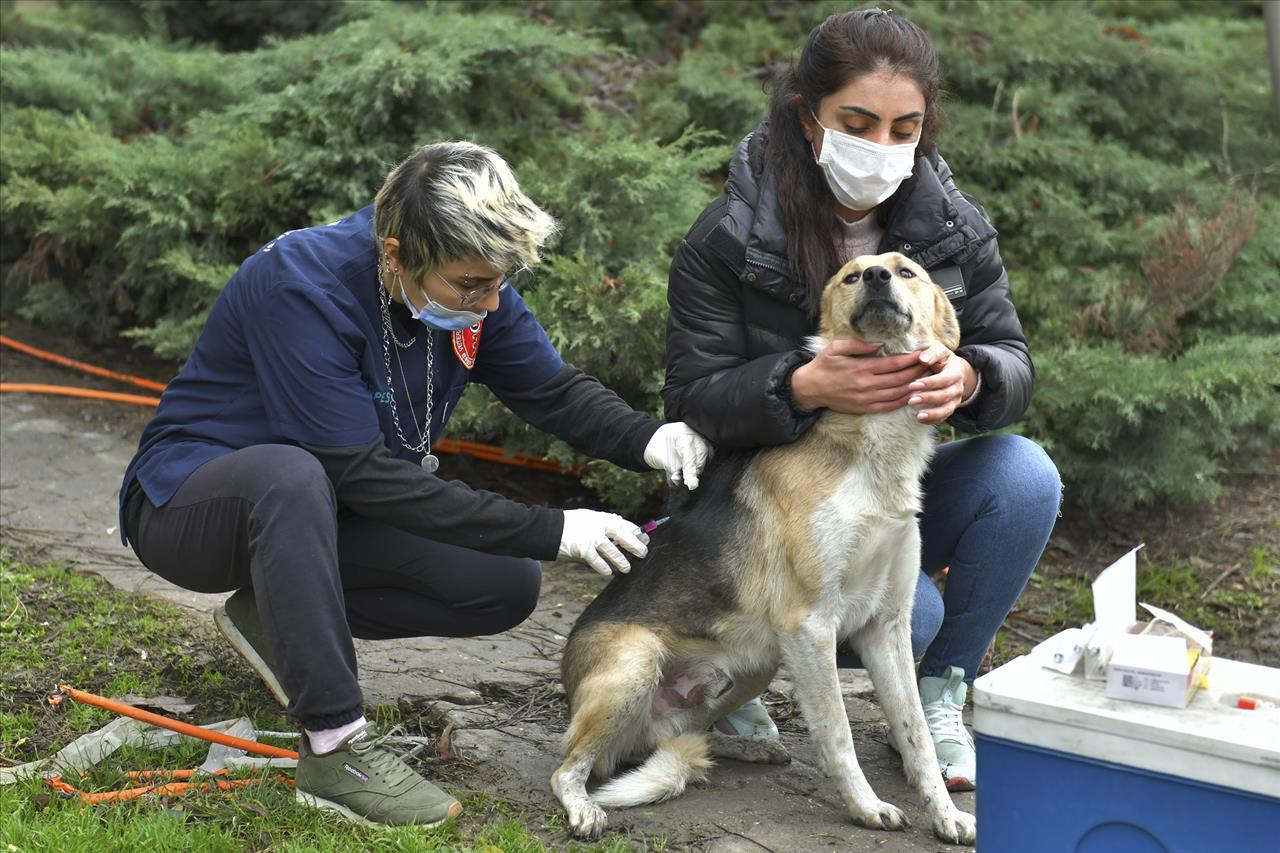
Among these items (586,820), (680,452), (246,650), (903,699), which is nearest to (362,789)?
(586,820)

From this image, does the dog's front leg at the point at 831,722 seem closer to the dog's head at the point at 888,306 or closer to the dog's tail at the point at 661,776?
the dog's tail at the point at 661,776

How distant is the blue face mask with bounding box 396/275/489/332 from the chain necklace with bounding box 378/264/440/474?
0.05 metres

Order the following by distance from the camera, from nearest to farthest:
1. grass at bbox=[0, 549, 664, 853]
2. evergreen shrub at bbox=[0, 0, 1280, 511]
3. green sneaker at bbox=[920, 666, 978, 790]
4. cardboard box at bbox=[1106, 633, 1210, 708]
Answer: cardboard box at bbox=[1106, 633, 1210, 708] → grass at bbox=[0, 549, 664, 853] → green sneaker at bbox=[920, 666, 978, 790] → evergreen shrub at bbox=[0, 0, 1280, 511]

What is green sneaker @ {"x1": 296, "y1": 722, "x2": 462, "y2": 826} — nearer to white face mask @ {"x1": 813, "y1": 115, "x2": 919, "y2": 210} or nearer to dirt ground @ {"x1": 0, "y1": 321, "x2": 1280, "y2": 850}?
dirt ground @ {"x1": 0, "y1": 321, "x2": 1280, "y2": 850}

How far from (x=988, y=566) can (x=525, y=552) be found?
1.14 metres

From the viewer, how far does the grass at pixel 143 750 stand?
2518 millimetres

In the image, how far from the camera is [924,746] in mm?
2781

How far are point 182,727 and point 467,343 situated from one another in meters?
1.13

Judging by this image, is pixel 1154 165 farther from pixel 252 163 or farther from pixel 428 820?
pixel 428 820

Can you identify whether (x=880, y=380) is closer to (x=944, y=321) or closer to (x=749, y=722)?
(x=944, y=321)

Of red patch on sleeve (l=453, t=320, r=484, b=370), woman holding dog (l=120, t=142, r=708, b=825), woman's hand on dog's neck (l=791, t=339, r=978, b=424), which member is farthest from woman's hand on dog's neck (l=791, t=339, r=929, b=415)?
red patch on sleeve (l=453, t=320, r=484, b=370)

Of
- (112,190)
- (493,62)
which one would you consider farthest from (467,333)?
(112,190)

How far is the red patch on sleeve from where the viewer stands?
9.75 ft

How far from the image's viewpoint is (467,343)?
300 centimetres
